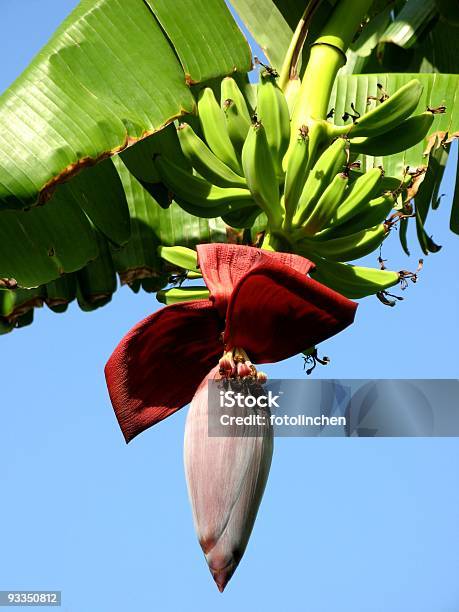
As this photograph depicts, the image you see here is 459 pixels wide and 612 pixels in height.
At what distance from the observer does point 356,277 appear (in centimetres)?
139

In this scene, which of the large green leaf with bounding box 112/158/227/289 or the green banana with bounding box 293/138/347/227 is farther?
the large green leaf with bounding box 112/158/227/289

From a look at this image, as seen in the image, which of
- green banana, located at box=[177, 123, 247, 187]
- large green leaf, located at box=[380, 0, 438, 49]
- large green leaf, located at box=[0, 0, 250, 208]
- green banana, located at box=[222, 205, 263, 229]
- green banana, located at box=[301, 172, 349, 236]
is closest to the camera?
large green leaf, located at box=[0, 0, 250, 208]

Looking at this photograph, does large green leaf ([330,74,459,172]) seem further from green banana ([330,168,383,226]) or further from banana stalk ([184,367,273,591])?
banana stalk ([184,367,273,591])

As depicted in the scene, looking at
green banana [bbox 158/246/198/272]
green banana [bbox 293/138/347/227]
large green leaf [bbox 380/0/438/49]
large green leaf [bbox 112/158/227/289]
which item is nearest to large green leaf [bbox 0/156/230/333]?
large green leaf [bbox 112/158/227/289]

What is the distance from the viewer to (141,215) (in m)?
1.75

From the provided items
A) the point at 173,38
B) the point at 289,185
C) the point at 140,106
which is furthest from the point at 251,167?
the point at 173,38

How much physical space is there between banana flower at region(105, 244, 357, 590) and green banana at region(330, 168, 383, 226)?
245 millimetres

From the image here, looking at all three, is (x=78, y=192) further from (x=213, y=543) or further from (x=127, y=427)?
(x=213, y=543)

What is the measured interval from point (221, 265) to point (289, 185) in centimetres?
23

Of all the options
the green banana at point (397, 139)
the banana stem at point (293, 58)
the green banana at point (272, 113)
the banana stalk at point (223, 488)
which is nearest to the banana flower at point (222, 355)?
the banana stalk at point (223, 488)

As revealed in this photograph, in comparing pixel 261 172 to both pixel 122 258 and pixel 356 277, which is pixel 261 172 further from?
pixel 122 258

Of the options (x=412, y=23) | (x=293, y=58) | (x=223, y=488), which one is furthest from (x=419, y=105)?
(x=223, y=488)

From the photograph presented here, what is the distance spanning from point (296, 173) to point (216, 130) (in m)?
0.20

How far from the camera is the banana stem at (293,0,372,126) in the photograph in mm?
1466
